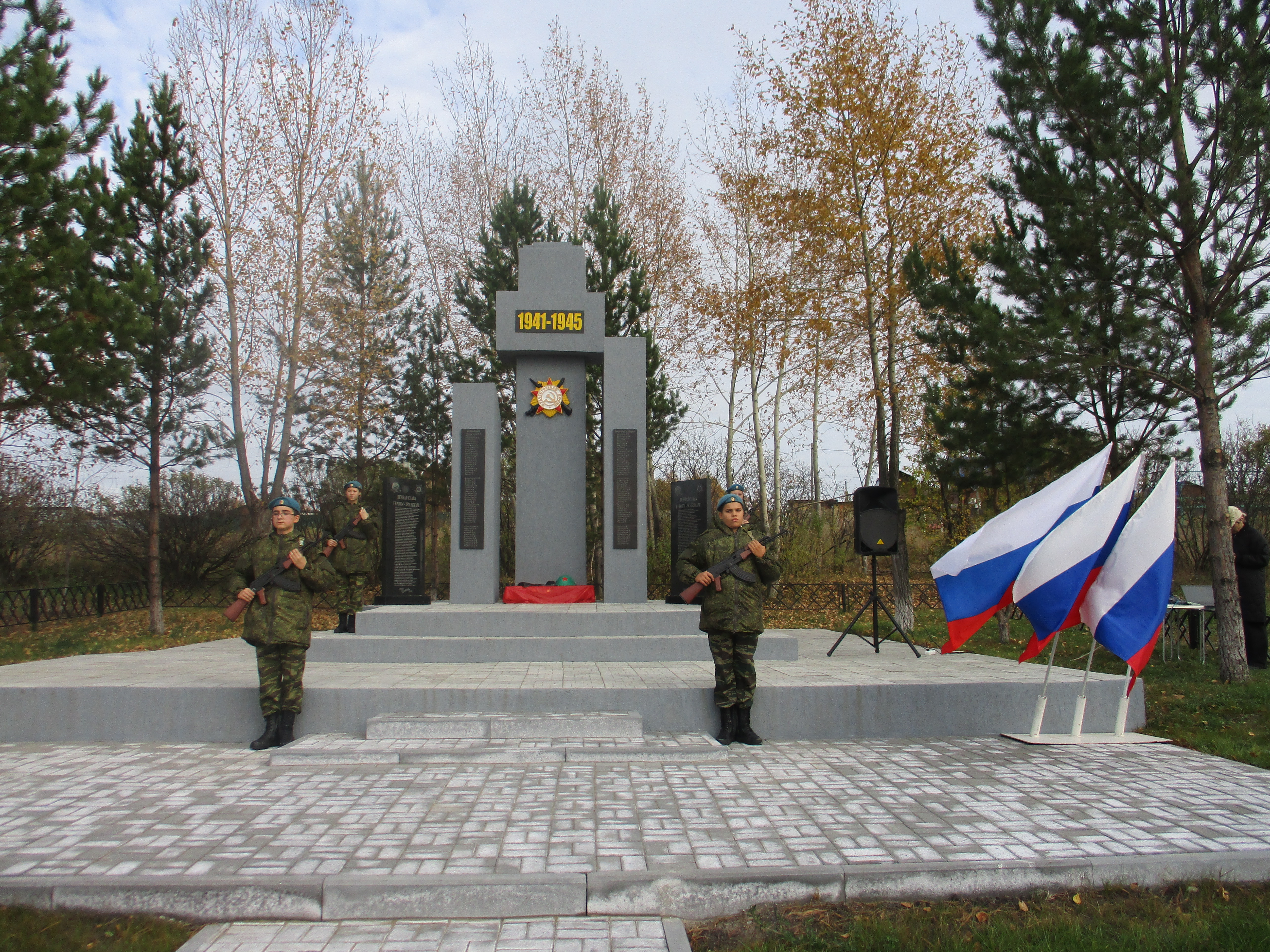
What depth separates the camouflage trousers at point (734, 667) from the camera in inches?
225

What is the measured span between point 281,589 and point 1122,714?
6.27 metres

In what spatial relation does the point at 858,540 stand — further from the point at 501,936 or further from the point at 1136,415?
the point at 501,936

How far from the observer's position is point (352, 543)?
10.3 m

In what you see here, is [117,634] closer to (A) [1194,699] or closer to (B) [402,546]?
(B) [402,546]

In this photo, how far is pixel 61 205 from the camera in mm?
10227

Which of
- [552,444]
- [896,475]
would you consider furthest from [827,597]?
[552,444]

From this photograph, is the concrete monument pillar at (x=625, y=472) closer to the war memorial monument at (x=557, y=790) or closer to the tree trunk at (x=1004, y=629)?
the war memorial monument at (x=557, y=790)

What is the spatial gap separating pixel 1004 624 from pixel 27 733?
467 inches

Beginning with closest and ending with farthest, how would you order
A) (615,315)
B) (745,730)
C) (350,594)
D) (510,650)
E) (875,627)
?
(745,730)
(510,650)
(875,627)
(350,594)
(615,315)

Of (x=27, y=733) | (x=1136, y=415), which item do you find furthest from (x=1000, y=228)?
(x=27, y=733)

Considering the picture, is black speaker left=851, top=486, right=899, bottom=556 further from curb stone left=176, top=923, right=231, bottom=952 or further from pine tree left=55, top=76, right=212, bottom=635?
pine tree left=55, top=76, right=212, bottom=635

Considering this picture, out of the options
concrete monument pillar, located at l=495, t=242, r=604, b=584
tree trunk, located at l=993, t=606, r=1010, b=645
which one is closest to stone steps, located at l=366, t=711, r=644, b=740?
concrete monument pillar, located at l=495, t=242, r=604, b=584

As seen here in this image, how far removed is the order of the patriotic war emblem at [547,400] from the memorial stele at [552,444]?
15 millimetres

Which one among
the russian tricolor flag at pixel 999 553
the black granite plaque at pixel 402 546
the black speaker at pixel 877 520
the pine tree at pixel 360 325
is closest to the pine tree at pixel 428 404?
the pine tree at pixel 360 325
